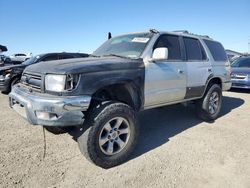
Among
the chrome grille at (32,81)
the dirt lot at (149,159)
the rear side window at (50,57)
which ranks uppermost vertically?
the chrome grille at (32,81)

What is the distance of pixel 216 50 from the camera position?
5.97m

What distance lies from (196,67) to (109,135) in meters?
2.66

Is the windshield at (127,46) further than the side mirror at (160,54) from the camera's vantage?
Yes

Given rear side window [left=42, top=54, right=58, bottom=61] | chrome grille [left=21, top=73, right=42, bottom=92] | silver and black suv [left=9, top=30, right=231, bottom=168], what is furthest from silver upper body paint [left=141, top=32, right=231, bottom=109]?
rear side window [left=42, top=54, right=58, bottom=61]

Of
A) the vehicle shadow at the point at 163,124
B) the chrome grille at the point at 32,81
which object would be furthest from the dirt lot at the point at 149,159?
the chrome grille at the point at 32,81

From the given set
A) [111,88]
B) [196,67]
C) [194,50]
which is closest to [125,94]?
[111,88]

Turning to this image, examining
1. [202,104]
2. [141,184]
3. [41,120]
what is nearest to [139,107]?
[141,184]

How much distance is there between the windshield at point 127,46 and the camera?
408 cm

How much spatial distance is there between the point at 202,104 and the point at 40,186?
13.0 ft

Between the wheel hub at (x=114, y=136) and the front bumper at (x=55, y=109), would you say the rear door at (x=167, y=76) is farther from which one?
the front bumper at (x=55, y=109)

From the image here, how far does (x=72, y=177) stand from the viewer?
3062 millimetres

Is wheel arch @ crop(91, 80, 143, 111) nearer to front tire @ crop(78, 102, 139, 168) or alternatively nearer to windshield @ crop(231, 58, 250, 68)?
front tire @ crop(78, 102, 139, 168)

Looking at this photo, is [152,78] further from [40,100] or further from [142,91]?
[40,100]

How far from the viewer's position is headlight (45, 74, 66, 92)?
2969 mm
